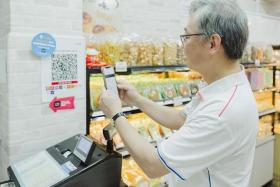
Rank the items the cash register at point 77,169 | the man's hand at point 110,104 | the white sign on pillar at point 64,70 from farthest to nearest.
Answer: the white sign on pillar at point 64,70 < the cash register at point 77,169 < the man's hand at point 110,104

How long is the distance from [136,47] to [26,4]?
97 centimetres

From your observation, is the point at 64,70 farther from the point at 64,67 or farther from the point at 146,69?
the point at 146,69

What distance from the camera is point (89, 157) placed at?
167 centimetres

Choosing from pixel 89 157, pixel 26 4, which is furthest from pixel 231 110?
pixel 26 4

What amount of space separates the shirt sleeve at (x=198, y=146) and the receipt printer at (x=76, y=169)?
513 millimetres

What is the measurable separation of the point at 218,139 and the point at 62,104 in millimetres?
1433

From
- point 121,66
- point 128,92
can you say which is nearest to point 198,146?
point 128,92

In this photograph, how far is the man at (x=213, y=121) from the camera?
126 centimetres

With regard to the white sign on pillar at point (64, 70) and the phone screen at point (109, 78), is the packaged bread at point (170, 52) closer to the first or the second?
the white sign on pillar at point (64, 70)

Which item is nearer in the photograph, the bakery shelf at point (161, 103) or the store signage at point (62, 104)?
the store signage at point (62, 104)

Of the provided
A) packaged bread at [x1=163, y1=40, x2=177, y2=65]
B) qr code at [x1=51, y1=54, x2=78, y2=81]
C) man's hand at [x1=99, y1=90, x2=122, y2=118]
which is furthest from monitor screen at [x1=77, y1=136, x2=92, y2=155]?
packaged bread at [x1=163, y1=40, x2=177, y2=65]

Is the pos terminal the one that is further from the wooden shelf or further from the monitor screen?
the wooden shelf

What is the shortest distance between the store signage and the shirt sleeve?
1236 millimetres

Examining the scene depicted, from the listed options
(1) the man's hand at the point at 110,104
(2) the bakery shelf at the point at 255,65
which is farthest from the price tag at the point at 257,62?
(1) the man's hand at the point at 110,104
